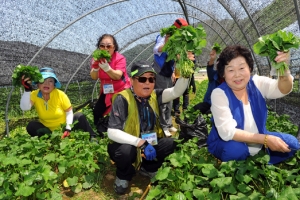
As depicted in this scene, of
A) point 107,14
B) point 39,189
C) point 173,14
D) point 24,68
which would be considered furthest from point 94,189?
point 173,14

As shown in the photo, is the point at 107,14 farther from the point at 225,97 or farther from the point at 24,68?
the point at 225,97

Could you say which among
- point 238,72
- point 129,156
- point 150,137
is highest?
point 238,72

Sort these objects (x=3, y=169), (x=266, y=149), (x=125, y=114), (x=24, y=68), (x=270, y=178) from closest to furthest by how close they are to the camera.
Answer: (x=270, y=178) < (x=266, y=149) < (x=125, y=114) < (x=3, y=169) < (x=24, y=68)

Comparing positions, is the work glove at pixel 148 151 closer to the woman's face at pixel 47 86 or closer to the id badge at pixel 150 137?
the id badge at pixel 150 137

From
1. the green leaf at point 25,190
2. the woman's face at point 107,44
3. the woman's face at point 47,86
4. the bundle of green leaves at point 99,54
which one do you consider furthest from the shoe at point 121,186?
the woman's face at point 107,44

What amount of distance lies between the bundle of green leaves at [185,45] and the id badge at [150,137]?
635 mm

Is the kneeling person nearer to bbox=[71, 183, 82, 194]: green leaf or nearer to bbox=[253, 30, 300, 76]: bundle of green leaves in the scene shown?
bbox=[71, 183, 82, 194]: green leaf

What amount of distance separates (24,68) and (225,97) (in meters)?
2.47

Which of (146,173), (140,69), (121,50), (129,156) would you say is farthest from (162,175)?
A: (121,50)

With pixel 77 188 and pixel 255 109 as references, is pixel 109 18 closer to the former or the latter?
pixel 77 188

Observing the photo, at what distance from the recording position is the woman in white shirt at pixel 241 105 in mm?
1961

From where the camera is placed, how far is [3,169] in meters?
2.62

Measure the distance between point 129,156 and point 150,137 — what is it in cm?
30

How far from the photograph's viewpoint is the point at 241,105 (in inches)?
81.7
